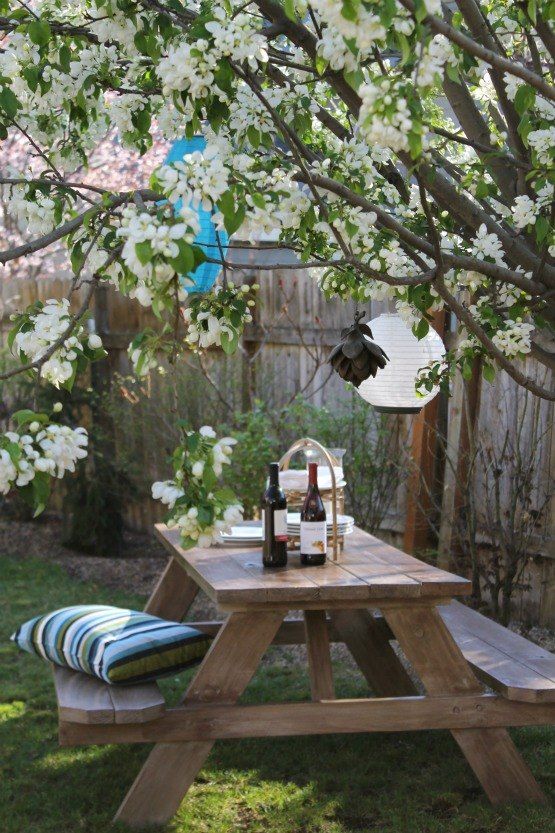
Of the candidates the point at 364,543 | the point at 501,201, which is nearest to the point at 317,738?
the point at 364,543

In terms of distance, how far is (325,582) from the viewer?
3.79 meters

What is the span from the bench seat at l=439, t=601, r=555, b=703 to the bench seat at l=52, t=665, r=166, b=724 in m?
1.12

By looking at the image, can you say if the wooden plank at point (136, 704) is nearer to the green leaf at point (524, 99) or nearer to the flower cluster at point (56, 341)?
the flower cluster at point (56, 341)

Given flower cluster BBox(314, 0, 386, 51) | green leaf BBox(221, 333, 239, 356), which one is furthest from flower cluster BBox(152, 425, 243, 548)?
flower cluster BBox(314, 0, 386, 51)

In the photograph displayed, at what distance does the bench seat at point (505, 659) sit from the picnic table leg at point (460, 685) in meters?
0.12

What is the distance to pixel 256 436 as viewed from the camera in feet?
22.1

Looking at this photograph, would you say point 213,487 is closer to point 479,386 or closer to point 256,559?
point 256,559

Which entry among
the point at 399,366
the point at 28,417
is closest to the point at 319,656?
the point at 399,366

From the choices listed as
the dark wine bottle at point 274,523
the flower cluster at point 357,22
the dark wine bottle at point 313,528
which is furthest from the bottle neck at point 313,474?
the flower cluster at point 357,22

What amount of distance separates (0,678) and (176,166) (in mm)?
3996

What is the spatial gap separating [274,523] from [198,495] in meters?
1.92

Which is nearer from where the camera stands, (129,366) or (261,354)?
(261,354)

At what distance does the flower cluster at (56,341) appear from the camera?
8.30 ft

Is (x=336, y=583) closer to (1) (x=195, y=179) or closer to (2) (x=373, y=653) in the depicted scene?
(2) (x=373, y=653)
